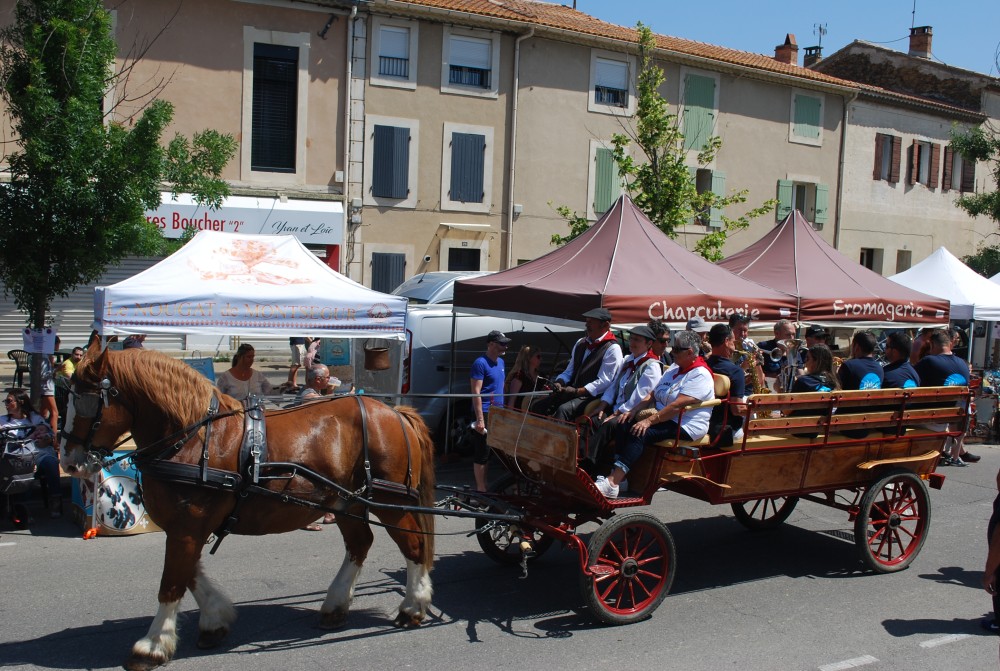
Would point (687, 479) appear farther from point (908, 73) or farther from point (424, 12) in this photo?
point (908, 73)

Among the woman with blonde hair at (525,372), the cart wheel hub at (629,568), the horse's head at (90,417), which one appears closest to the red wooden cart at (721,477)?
the cart wheel hub at (629,568)

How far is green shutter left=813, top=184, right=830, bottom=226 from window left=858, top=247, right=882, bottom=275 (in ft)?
8.58

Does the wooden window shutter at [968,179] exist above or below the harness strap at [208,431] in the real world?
above

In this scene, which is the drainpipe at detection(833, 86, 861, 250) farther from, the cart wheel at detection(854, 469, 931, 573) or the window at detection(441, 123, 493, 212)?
the cart wheel at detection(854, 469, 931, 573)

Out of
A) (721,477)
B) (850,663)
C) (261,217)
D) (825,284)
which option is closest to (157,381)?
(721,477)

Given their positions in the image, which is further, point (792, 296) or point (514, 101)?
point (514, 101)

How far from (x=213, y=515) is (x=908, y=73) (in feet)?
104

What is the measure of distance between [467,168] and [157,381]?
1611cm

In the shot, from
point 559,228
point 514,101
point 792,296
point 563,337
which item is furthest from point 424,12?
point 792,296

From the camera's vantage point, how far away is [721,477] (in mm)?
6195

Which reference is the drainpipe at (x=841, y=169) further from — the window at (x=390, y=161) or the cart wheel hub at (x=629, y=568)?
the cart wheel hub at (x=629, y=568)

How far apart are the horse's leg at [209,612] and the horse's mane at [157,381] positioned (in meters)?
0.94

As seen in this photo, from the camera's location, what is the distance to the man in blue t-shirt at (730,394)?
20.1 feet

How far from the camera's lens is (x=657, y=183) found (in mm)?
15953
